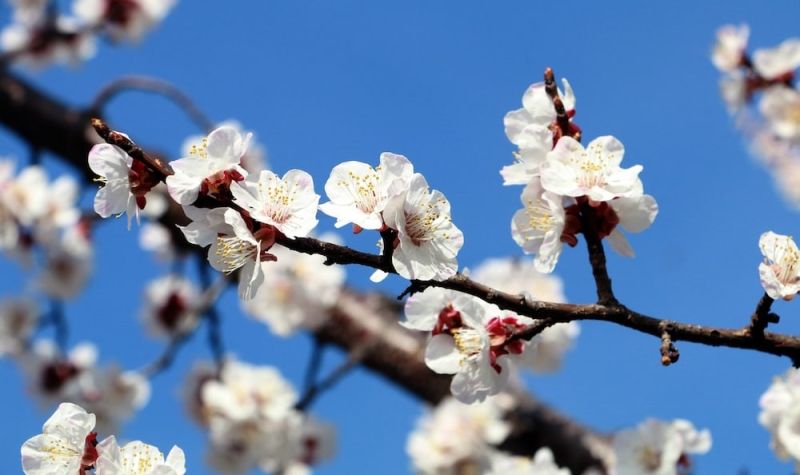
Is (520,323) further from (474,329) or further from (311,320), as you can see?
(311,320)

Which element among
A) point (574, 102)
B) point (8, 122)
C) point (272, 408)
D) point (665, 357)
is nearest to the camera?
Answer: point (665, 357)

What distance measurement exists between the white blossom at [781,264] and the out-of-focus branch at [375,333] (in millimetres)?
1895

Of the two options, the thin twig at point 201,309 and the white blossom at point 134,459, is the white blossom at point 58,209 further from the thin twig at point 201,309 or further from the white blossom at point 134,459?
the white blossom at point 134,459

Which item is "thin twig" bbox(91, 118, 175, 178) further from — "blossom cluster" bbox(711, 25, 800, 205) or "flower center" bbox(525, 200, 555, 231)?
"blossom cluster" bbox(711, 25, 800, 205)

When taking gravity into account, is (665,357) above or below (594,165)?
Result: below

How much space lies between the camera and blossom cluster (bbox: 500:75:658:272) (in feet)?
4.66

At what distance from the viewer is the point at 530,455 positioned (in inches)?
133

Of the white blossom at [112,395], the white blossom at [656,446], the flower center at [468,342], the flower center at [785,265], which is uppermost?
the white blossom at [112,395]

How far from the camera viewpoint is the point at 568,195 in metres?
1.42

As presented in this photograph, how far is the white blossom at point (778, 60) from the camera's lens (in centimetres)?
344

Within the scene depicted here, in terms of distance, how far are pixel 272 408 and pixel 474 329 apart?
2.50 m

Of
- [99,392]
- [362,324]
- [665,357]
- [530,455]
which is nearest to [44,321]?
[99,392]

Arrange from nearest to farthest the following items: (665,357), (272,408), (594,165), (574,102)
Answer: (665,357)
(594,165)
(574,102)
(272,408)

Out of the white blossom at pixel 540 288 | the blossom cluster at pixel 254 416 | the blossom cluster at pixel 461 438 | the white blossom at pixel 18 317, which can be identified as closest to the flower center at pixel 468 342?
the blossom cluster at pixel 461 438
